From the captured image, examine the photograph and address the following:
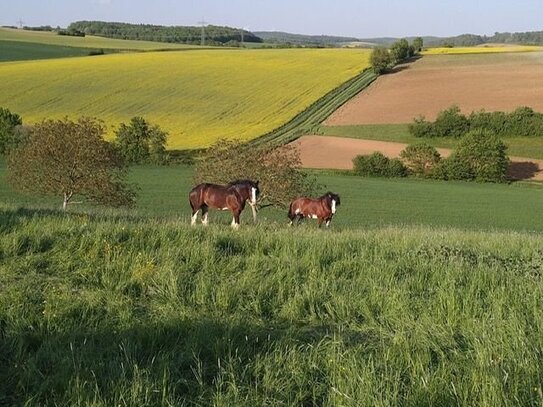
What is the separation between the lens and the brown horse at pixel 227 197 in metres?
14.2

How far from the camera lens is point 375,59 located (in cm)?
9331

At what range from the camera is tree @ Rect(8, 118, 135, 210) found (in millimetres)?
27938

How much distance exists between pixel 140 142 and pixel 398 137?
26.4m

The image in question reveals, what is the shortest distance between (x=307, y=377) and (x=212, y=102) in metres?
71.7

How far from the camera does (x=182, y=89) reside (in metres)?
80.3

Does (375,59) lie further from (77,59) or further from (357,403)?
(357,403)

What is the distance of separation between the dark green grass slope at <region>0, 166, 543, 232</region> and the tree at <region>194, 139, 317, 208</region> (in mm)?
2833

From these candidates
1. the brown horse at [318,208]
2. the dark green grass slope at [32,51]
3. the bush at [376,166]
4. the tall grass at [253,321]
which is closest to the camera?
Answer: the tall grass at [253,321]

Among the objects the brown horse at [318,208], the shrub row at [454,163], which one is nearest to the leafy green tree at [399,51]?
the shrub row at [454,163]

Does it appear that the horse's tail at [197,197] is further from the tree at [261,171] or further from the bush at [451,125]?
the bush at [451,125]

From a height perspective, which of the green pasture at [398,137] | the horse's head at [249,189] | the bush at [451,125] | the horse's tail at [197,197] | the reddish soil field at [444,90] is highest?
the horse's head at [249,189]

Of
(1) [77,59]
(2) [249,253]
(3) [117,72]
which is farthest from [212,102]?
A: (2) [249,253]

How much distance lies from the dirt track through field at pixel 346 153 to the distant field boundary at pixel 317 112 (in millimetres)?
2048

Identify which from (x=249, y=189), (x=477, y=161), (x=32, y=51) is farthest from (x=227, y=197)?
(x=32, y=51)
